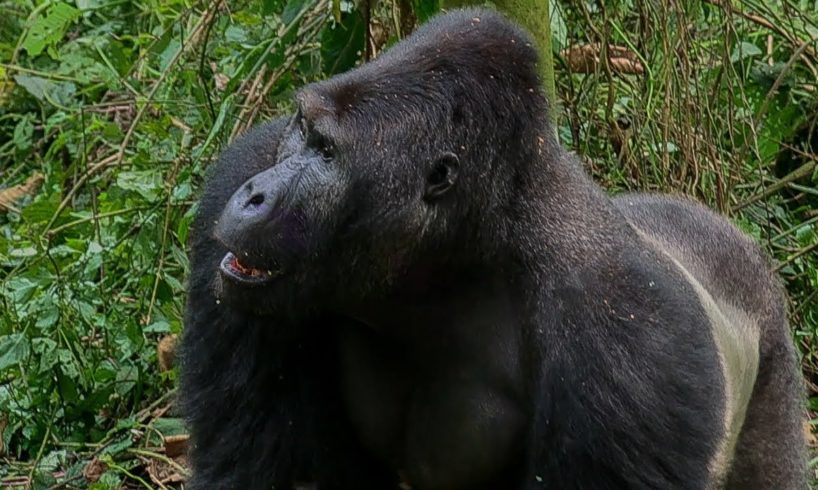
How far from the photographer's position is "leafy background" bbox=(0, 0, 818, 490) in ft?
14.4

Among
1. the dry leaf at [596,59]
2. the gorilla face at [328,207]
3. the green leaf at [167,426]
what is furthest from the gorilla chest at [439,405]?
the dry leaf at [596,59]

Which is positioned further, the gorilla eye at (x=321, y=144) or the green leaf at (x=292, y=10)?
the green leaf at (x=292, y=10)

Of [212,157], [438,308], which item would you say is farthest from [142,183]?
[438,308]

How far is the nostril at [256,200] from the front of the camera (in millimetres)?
2799

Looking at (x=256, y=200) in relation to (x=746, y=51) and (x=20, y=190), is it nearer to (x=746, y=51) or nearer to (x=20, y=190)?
(x=746, y=51)

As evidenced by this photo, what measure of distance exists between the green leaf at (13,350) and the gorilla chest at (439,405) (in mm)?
1375

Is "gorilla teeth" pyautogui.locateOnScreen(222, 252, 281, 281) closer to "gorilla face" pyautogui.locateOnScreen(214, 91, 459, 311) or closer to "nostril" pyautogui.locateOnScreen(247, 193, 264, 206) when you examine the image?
"gorilla face" pyautogui.locateOnScreen(214, 91, 459, 311)

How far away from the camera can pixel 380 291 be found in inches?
120

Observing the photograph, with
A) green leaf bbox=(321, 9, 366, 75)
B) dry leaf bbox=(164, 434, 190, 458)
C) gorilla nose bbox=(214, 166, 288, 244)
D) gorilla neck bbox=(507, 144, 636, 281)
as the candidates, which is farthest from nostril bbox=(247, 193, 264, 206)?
dry leaf bbox=(164, 434, 190, 458)

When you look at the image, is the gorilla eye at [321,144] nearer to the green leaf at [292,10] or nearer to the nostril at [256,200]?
the nostril at [256,200]

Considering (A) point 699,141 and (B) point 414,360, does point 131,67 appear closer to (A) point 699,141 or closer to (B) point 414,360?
(A) point 699,141

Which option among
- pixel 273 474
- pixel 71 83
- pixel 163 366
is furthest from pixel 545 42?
pixel 71 83

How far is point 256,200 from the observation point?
2803 mm

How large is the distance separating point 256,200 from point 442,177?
1.27ft
